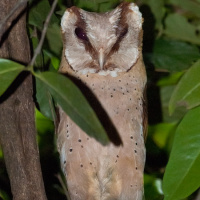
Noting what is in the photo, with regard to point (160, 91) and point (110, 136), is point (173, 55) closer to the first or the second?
point (160, 91)

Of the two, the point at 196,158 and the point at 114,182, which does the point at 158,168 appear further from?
the point at 196,158

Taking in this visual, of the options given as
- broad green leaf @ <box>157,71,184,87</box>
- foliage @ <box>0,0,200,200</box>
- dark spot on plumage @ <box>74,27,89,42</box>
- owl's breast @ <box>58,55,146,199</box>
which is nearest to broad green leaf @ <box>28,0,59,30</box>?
foliage @ <box>0,0,200,200</box>

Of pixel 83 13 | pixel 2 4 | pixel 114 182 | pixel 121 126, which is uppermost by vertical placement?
pixel 2 4

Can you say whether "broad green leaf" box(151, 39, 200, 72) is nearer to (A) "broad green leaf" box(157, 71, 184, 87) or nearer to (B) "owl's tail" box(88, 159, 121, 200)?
(A) "broad green leaf" box(157, 71, 184, 87)

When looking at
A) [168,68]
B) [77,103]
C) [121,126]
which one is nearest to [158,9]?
[168,68]

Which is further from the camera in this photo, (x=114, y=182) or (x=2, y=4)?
(x=114, y=182)

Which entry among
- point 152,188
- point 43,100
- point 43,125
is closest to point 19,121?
point 43,100

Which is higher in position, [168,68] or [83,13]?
[83,13]
